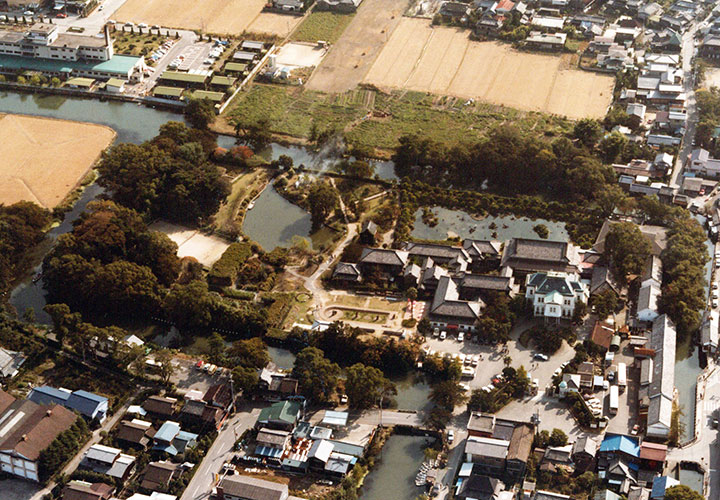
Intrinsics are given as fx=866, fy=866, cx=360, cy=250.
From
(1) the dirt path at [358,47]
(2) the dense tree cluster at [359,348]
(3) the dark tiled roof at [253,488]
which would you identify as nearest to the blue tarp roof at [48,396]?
(3) the dark tiled roof at [253,488]

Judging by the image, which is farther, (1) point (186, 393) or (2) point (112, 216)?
(2) point (112, 216)

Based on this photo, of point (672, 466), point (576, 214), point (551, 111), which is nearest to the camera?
point (672, 466)

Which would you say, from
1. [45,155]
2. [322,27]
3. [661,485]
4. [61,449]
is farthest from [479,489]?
[322,27]

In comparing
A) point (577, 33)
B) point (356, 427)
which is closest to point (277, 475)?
point (356, 427)

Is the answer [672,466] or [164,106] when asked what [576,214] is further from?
[164,106]

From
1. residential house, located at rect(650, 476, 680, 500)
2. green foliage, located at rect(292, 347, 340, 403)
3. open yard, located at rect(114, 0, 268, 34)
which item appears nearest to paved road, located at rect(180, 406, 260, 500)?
green foliage, located at rect(292, 347, 340, 403)

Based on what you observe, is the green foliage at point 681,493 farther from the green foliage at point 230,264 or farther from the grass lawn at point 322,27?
the grass lawn at point 322,27
